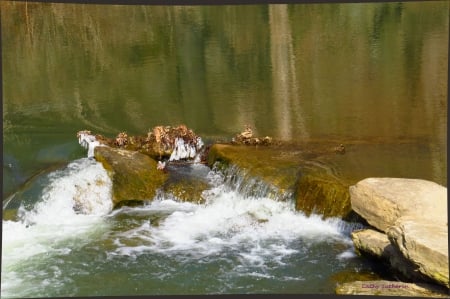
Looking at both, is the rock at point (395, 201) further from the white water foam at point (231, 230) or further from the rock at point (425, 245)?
the white water foam at point (231, 230)

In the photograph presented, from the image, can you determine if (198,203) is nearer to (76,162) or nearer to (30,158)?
(76,162)

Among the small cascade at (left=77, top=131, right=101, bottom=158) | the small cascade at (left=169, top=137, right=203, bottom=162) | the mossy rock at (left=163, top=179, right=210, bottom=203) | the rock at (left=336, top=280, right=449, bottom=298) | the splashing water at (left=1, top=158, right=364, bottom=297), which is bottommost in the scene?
the rock at (left=336, top=280, right=449, bottom=298)

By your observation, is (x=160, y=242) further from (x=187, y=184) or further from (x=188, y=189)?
(x=187, y=184)

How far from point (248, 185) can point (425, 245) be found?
4.40 meters

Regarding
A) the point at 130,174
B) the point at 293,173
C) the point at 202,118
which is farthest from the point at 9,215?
the point at 202,118

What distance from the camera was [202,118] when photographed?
50.7 ft

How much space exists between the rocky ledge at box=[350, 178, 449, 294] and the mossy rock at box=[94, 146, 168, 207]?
4185 mm

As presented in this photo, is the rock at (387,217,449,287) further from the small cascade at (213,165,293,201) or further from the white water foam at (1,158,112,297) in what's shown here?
the white water foam at (1,158,112,297)

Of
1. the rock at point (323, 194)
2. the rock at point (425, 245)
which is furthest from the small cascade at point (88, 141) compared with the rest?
the rock at point (425, 245)

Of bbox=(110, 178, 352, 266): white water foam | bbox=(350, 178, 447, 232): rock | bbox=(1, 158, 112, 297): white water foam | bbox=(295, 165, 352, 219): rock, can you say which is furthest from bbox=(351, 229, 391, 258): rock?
bbox=(1, 158, 112, 297): white water foam

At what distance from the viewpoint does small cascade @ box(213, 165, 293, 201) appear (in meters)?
10.9

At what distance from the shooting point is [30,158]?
1293cm

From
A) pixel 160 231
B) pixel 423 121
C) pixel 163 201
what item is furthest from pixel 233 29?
pixel 160 231

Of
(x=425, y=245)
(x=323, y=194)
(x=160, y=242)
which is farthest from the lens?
(x=323, y=194)
